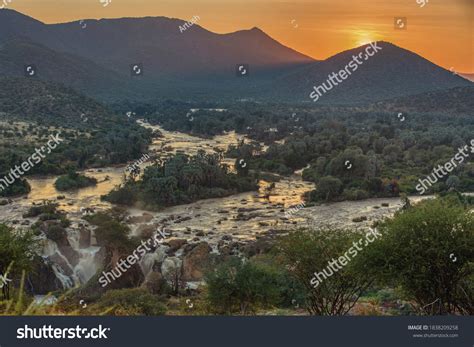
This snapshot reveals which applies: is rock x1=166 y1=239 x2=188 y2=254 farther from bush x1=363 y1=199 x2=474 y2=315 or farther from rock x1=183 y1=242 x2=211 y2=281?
bush x1=363 y1=199 x2=474 y2=315

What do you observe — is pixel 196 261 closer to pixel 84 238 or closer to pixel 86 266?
pixel 86 266

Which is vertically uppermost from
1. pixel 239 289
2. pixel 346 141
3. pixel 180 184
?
pixel 346 141

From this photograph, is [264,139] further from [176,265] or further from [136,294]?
[136,294]

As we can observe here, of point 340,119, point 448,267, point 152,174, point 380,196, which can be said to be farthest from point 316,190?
point 340,119

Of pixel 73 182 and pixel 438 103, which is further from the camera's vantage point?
pixel 438 103

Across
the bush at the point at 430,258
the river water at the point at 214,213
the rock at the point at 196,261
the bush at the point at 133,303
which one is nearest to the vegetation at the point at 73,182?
the river water at the point at 214,213

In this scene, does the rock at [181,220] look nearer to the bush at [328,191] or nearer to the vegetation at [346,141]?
the bush at [328,191]

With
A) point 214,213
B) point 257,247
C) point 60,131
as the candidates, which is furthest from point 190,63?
point 257,247
